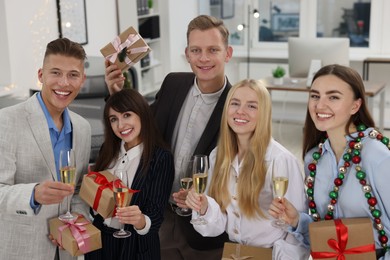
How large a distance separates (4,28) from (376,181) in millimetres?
3699

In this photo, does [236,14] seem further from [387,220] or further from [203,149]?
[387,220]

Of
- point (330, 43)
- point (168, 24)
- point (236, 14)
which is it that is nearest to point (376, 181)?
point (330, 43)

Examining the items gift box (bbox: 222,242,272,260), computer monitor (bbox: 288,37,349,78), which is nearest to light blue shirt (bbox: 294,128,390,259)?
gift box (bbox: 222,242,272,260)

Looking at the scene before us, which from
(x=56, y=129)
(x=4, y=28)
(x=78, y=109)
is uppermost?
(x=4, y=28)

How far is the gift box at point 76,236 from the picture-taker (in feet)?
6.97

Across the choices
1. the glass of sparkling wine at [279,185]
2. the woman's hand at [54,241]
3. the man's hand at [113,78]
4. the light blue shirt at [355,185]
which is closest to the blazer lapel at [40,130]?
the woman's hand at [54,241]

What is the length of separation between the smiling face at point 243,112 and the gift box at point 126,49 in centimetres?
56

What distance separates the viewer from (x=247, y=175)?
2.26m

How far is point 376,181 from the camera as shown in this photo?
77.0 inches

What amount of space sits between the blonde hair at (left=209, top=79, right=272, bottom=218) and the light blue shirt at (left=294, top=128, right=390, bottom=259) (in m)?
0.23

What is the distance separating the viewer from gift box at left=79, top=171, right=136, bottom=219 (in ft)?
7.15

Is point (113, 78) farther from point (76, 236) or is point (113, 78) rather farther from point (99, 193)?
point (76, 236)

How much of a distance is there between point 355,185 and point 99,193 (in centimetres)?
97

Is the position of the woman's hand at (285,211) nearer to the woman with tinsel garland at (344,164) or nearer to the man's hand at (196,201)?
the woman with tinsel garland at (344,164)
